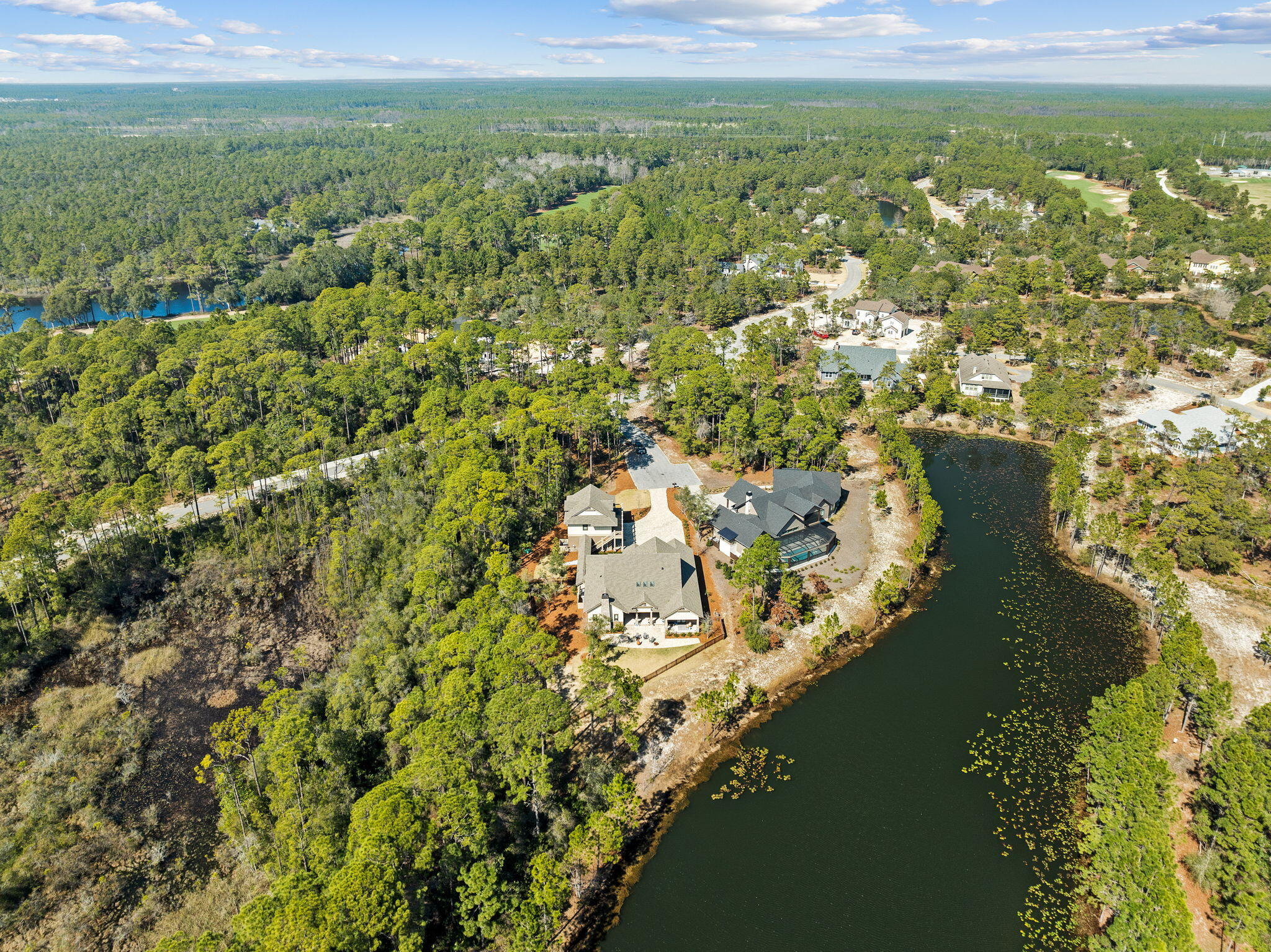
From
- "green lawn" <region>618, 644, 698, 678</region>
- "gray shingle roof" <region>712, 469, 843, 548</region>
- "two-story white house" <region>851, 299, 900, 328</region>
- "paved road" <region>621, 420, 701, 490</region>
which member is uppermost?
"two-story white house" <region>851, 299, 900, 328</region>

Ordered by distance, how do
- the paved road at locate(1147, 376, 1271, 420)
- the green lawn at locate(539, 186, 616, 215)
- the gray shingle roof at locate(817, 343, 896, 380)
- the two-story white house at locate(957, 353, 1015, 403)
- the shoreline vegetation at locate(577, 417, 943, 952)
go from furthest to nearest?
the green lawn at locate(539, 186, 616, 215)
the gray shingle roof at locate(817, 343, 896, 380)
the two-story white house at locate(957, 353, 1015, 403)
the paved road at locate(1147, 376, 1271, 420)
the shoreline vegetation at locate(577, 417, 943, 952)

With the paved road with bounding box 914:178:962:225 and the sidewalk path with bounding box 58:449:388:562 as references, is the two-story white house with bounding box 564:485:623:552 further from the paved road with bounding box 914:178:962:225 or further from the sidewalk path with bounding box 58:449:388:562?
the paved road with bounding box 914:178:962:225

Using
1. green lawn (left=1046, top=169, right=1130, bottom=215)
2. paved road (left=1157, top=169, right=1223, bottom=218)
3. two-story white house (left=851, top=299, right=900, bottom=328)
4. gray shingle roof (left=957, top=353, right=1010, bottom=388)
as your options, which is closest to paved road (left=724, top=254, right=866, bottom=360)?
two-story white house (left=851, top=299, right=900, bottom=328)

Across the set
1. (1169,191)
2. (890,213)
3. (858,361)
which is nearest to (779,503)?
(858,361)

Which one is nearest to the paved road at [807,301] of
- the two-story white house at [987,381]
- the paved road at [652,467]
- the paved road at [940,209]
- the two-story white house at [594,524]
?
the paved road at [652,467]

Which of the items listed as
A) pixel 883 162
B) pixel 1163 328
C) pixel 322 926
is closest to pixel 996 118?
pixel 883 162

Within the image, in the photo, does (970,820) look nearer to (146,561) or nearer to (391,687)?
(391,687)
